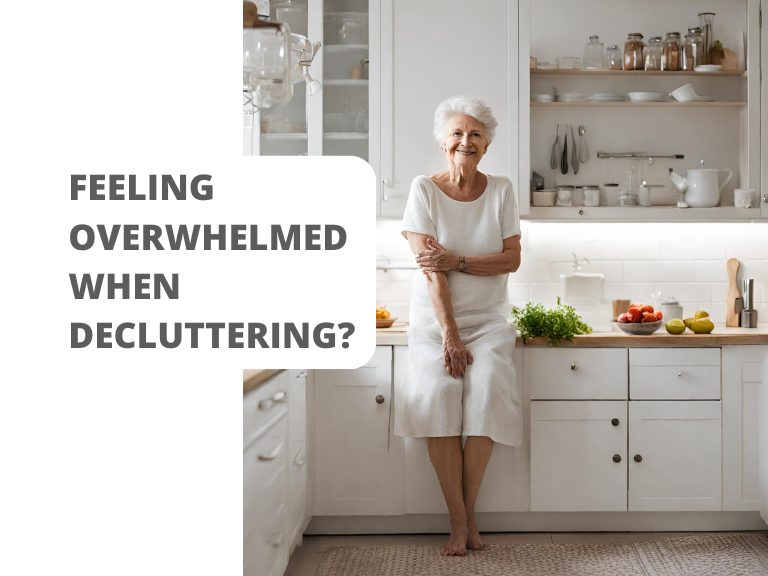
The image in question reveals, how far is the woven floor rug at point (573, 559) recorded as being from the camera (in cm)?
283

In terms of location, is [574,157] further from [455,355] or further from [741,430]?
[741,430]

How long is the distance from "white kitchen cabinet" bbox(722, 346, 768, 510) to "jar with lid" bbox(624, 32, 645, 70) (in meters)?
1.29

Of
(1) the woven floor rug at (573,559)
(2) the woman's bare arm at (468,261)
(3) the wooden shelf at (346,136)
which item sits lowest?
(1) the woven floor rug at (573,559)

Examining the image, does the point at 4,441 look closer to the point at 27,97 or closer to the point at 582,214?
the point at 27,97

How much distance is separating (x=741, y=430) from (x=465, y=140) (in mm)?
1560

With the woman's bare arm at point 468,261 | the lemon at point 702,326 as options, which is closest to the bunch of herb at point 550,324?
the woman's bare arm at point 468,261

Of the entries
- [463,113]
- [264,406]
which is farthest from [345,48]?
[264,406]

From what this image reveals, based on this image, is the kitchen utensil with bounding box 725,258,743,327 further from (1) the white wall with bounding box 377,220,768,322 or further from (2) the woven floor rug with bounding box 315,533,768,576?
(2) the woven floor rug with bounding box 315,533,768,576

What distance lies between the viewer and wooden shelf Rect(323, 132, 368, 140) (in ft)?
11.3

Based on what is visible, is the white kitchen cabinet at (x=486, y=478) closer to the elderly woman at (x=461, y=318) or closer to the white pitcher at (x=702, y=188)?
the elderly woman at (x=461, y=318)

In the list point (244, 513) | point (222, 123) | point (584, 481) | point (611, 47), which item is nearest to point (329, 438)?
point (584, 481)

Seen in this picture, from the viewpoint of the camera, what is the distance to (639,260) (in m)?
3.71

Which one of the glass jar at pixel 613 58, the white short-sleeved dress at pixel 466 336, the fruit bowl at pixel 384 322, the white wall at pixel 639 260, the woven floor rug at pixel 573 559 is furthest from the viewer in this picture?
the white wall at pixel 639 260

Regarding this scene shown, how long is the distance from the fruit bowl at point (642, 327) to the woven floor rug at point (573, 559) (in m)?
0.81
